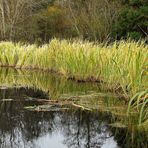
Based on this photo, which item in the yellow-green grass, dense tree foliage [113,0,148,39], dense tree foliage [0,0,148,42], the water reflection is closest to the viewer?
the water reflection

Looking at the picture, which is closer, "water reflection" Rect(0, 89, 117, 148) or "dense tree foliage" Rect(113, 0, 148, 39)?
"water reflection" Rect(0, 89, 117, 148)

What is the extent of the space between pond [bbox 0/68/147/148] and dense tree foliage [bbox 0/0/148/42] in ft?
38.2

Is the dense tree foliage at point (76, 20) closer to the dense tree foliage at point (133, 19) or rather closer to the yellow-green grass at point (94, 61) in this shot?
the dense tree foliage at point (133, 19)

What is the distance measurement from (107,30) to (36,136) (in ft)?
62.9

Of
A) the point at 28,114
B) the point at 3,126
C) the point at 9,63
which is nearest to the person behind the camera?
the point at 3,126

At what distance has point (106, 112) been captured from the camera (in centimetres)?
671

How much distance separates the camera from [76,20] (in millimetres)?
27344

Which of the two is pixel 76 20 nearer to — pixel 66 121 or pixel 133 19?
pixel 133 19

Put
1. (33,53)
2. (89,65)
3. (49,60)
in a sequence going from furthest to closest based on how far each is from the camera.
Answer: (33,53) → (49,60) → (89,65)

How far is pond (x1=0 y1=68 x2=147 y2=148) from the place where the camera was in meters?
5.21

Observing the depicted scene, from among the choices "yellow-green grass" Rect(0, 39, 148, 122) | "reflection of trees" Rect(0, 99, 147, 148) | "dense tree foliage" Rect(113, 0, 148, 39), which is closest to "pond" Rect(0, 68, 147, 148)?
"reflection of trees" Rect(0, 99, 147, 148)

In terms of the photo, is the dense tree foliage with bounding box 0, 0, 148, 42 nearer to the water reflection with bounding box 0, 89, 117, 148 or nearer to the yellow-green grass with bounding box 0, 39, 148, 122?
the yellow-green grass with bounding box 0, 39, 148, 122

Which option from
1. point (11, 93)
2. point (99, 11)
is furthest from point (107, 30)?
point (11, 93)

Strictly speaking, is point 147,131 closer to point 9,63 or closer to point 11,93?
point 11,93
